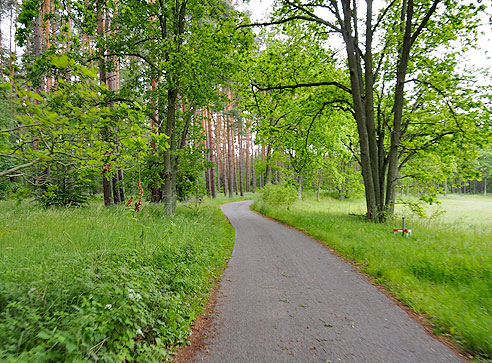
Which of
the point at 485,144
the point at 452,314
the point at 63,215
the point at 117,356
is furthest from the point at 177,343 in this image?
the point at 485,144

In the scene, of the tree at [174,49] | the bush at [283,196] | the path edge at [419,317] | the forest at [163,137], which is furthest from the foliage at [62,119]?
the bush at [283,196]

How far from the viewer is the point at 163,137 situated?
4.07 metres

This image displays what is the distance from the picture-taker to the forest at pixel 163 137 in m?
2.61

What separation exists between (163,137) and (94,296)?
254 cm

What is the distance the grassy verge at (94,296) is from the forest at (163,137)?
0.02m

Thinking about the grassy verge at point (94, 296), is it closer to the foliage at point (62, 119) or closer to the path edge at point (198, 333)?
the path edge at point (198, 333)

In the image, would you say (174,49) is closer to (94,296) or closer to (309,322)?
(94,296)

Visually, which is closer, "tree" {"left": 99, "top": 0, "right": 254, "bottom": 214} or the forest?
the forest

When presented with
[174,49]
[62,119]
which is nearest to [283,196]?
[174,49]

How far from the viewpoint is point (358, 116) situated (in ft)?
33.7

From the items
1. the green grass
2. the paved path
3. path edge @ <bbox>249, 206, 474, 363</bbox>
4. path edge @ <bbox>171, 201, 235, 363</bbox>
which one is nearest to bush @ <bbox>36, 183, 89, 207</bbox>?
the paved path

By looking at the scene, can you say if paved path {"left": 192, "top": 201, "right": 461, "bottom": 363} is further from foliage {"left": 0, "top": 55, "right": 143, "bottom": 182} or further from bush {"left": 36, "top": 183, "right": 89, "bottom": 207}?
bush {"left": 36, "top": 183, "right": 89, "bottom": 207}

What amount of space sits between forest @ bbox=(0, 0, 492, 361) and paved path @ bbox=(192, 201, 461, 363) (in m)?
0.49

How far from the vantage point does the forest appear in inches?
103
